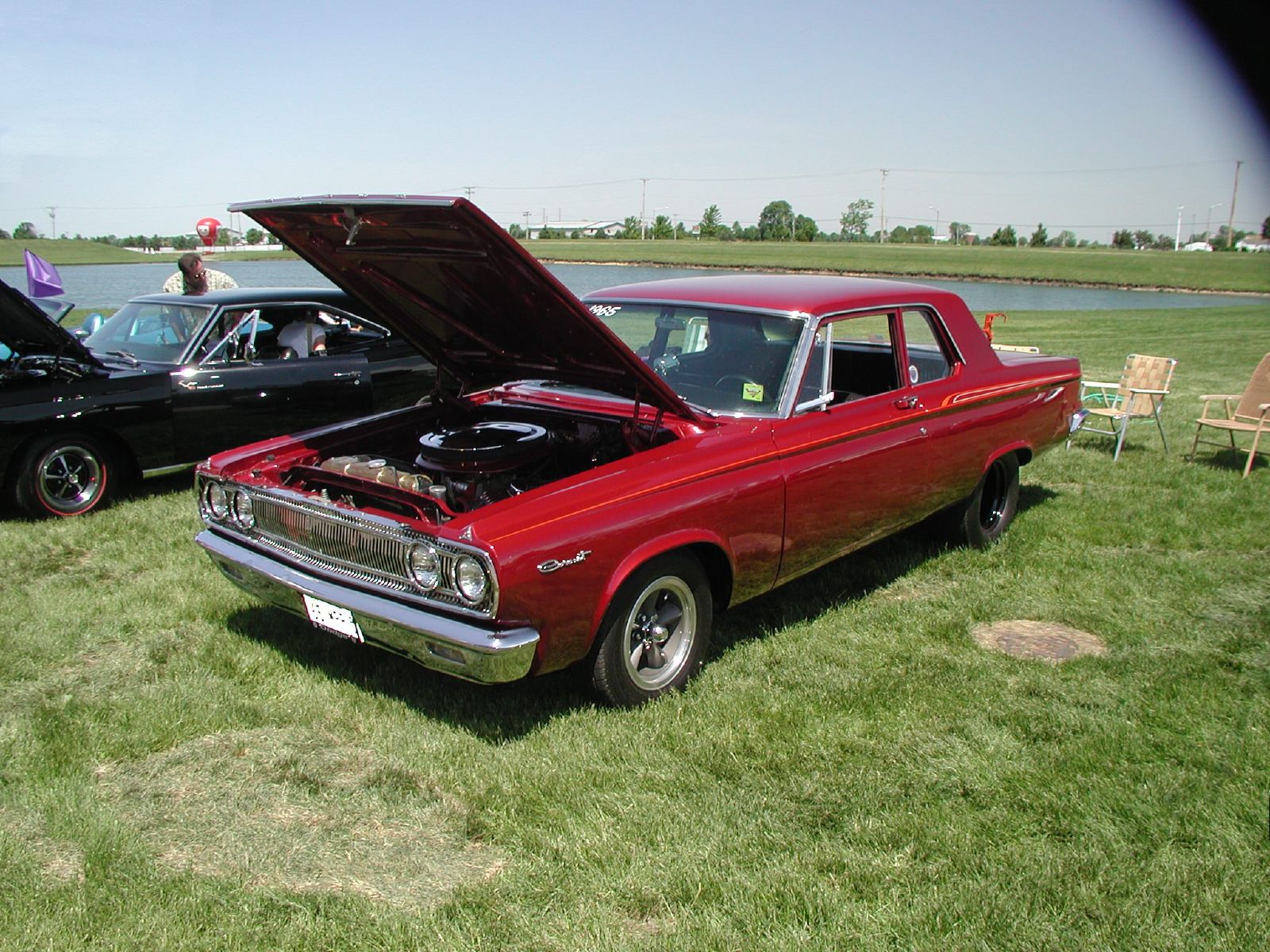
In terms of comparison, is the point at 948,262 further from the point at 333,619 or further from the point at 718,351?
the point at 333,619

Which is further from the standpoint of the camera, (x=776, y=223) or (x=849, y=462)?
(x=776, y=223)

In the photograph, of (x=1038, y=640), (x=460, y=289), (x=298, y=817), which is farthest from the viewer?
(x=1038, y=640)

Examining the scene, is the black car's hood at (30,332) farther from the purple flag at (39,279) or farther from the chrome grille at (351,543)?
the purple flag at (39,279)

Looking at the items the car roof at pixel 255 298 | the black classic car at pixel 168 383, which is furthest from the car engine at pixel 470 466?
the car roof at pixel 255 298

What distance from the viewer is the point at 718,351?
4.81 metres

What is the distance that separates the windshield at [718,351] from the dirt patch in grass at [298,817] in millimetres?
2169

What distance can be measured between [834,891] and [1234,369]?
48.7ft

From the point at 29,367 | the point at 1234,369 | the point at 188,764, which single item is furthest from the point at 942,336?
the point at 1234,369

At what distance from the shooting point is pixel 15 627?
4.79m

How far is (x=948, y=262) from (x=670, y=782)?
61.9 meters

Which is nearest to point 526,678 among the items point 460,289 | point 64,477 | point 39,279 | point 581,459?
point 581,459

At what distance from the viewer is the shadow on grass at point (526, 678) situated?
3959 millimetres

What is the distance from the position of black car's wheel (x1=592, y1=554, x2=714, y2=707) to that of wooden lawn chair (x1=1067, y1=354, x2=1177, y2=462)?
5544mm

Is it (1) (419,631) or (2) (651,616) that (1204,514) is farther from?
(1) (419,631)
